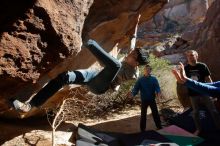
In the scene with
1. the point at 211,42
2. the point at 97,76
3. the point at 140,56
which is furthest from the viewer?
the point at 211,42

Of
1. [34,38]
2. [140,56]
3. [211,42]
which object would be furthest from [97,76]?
[211,42]

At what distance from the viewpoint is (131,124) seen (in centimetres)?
955

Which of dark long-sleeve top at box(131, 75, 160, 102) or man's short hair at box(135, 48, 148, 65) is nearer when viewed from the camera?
man's short hair at box(135, 48, 148, 65)

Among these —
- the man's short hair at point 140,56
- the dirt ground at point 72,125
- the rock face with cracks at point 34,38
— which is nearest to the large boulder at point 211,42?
the dirt ground at point 72,125

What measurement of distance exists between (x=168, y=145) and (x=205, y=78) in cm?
160

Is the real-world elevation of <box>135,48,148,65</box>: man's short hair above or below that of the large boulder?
below

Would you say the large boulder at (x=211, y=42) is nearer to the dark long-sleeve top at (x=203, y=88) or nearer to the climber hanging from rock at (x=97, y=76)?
the dark long-sleeve top at (x=203, y=88)

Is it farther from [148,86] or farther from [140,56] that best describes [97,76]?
[148,86]

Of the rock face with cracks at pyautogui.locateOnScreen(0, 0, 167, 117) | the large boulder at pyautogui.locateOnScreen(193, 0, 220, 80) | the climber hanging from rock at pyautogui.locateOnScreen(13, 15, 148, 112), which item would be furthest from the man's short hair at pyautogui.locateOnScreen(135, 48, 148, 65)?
the large boulder at pyautogui.locateOnScreen(193, 0, 220, 80)

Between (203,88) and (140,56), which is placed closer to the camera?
(140,56)

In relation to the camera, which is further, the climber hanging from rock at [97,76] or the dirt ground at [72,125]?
the dirt ground at [72,125]

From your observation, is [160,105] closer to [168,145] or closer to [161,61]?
[161,61]

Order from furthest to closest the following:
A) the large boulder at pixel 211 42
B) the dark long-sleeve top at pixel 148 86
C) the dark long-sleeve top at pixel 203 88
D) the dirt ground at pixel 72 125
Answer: the large boulder at pixel 211 42
the dirt ground at pixel 72 125
the dark long-sleeve top at pixel 148 86
the dark long-sleeve top at pixel 203 88

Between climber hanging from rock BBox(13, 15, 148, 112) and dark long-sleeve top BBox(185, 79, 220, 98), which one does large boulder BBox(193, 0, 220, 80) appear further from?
climber hanging from rock BBox(13, 15, 148, 112)
